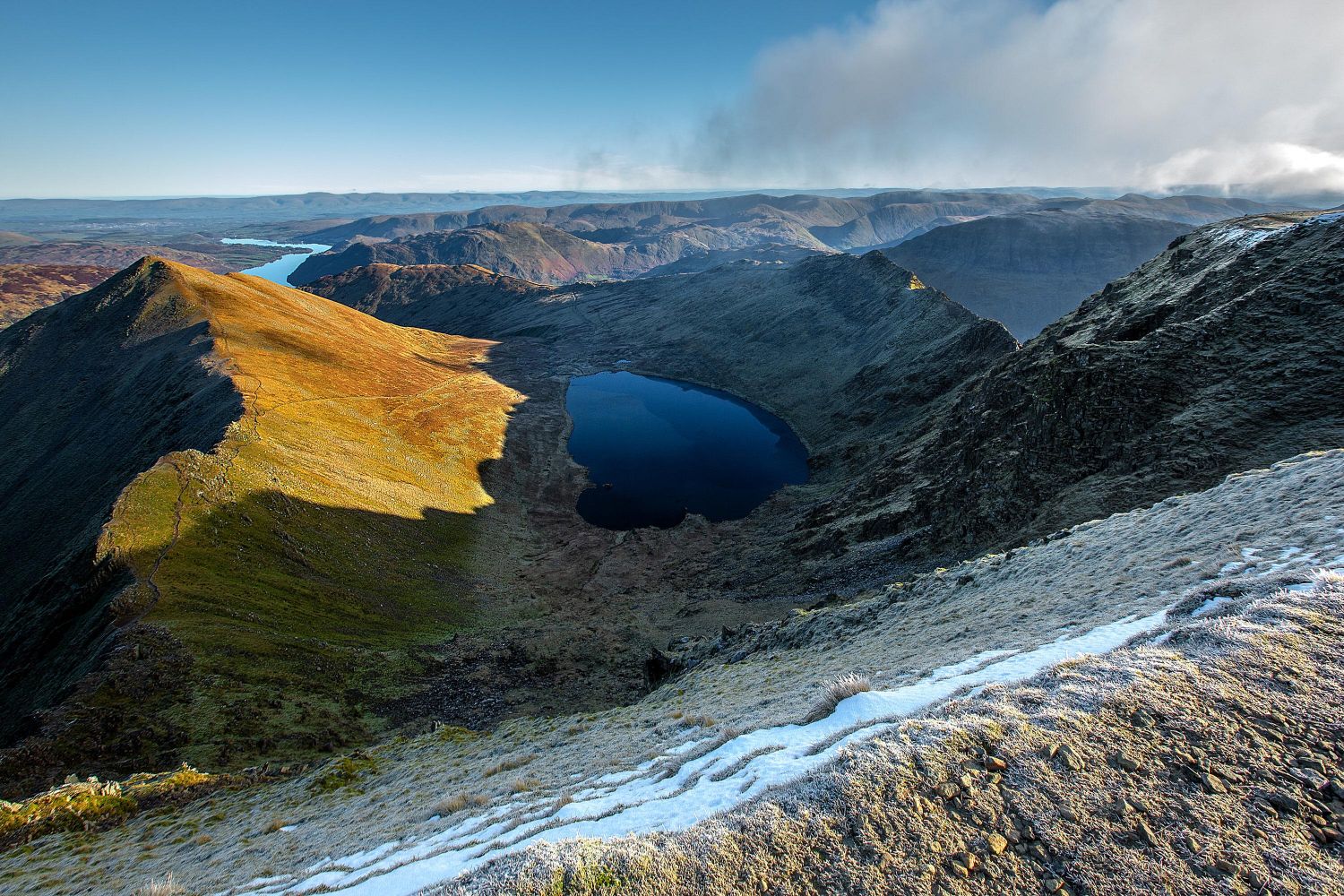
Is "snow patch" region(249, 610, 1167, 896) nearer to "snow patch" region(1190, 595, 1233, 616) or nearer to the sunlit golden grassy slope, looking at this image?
"snow patch" region(1190, 595, 1233, 616)

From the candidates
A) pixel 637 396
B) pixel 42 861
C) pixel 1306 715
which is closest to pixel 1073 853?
pixel 1306 715

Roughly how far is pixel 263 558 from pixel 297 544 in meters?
3.71

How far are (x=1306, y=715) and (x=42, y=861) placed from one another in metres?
33.9

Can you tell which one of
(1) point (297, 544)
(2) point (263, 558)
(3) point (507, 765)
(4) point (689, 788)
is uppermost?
(4) point (689, 788)

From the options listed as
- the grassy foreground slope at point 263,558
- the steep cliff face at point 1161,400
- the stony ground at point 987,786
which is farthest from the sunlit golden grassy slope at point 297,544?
the steep cliff face at point 1161,400

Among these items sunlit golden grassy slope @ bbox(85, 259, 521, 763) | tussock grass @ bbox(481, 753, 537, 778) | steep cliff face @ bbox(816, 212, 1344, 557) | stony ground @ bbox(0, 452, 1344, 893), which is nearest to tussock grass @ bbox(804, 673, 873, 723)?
stony ground @ bbox(0, 452, 1344, 893)

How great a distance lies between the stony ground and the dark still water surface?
202 feet

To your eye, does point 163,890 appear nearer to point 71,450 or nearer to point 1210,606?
point 1210,606

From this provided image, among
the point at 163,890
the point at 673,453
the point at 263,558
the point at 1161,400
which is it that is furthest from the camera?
the point at 673,453

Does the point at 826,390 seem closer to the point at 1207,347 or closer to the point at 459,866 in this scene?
the point at 1207,347

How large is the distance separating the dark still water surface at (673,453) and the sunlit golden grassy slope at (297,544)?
20.6 m

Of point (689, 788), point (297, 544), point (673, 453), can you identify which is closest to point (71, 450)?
point (297, 544)

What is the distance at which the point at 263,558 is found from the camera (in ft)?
151

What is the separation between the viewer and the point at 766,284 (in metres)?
198
